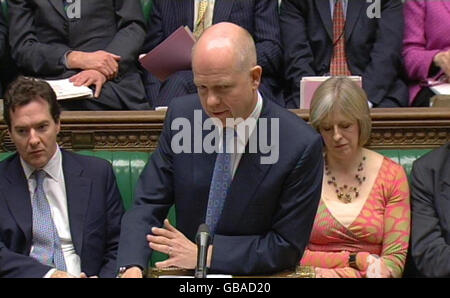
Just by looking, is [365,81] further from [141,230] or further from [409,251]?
[141,230]

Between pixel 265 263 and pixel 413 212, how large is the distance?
0.75 m

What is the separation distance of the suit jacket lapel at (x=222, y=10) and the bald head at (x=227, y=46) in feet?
4.51

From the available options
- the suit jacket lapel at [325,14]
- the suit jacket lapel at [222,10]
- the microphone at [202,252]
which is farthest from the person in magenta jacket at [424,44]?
the microphone at [202,252]

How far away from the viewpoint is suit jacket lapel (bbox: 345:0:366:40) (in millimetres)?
3525

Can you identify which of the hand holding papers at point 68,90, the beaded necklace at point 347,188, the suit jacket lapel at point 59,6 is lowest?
the beaded necklace at point 347,188

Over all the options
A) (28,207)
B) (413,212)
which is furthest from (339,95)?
(28,207)

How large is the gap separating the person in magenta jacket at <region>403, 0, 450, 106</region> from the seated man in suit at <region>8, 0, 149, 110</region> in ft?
3.26

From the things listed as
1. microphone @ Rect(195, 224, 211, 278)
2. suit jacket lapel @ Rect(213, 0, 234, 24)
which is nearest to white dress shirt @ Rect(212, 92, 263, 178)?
microphone @ Rect(195, 224, 211, 278)

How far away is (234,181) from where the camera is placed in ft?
7.25

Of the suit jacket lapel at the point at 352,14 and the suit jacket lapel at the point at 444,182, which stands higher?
the suit jacket lapel at the point at 352,14

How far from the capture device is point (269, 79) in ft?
11.6

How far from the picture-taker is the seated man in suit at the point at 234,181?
211cm

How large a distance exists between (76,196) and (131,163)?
395 millimetres

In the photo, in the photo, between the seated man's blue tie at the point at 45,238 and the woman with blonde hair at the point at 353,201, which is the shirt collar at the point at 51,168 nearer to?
the seated man's blue tie at the point at 45,238
